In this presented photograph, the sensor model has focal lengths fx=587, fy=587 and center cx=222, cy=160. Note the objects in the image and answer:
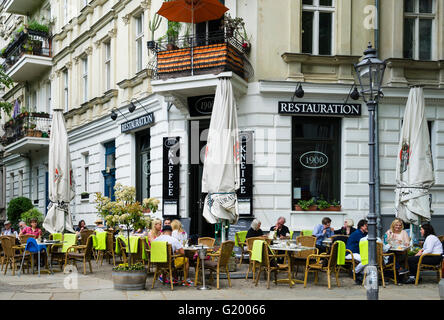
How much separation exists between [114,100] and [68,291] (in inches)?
458

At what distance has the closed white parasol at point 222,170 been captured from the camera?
42.1 ft

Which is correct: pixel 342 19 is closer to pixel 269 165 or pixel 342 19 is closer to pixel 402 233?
pixel 269 165

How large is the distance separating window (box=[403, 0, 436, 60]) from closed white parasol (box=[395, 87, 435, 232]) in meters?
4.04

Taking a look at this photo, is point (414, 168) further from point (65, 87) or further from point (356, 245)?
point (65, 87)

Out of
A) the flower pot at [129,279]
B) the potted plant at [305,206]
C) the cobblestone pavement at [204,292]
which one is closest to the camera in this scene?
the cobblestone pavement at [204,292]

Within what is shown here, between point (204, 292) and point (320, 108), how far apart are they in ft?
24.7

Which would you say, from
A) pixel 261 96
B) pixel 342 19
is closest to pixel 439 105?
pixel 342 19

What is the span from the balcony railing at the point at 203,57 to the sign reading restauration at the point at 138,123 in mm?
1944

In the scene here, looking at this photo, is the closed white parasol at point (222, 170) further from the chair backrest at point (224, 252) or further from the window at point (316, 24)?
the window at point (316, 24)

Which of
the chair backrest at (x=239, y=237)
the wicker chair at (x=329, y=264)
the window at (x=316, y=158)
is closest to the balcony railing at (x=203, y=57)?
the window at (x=316, y=158)

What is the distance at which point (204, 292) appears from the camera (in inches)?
427

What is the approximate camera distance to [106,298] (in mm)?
10133

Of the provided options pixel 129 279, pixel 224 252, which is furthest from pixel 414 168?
pixel 129 279

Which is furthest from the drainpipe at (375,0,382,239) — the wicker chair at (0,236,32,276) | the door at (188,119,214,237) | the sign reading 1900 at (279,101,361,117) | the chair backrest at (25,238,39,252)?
the wicker chair at (0,236,32,276)
